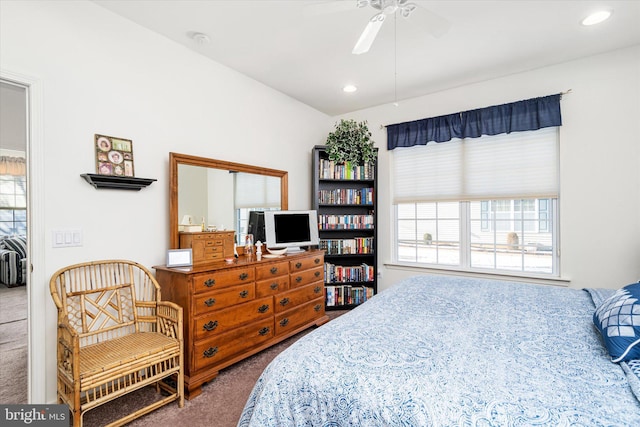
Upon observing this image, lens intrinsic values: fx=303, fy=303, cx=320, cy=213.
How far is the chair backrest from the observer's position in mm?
1997

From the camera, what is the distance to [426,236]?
3945 millimetres

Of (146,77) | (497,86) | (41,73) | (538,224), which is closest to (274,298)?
(146,77)

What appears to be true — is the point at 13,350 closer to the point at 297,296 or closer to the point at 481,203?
the point at 297,296

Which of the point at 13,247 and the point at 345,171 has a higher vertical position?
the point at 345,171

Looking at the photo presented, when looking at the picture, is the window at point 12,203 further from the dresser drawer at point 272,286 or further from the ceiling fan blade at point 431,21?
the ceiling fan blade at point 431,21

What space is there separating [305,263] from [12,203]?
612 centimetres

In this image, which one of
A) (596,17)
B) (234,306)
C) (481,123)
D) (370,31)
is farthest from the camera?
(481,123)

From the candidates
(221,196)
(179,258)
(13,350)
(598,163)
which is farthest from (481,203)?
(13,350)

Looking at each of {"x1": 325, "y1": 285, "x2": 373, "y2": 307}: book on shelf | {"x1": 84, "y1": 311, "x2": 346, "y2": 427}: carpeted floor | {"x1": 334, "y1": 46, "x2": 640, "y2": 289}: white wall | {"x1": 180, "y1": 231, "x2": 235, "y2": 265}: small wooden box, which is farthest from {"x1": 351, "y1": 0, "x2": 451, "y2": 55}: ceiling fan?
{"x1": 325, "y1": 285, "x2": 373, "y2": 307}: book on shelf

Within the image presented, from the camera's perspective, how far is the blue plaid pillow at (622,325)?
3.66ft

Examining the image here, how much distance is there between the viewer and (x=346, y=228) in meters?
4.09

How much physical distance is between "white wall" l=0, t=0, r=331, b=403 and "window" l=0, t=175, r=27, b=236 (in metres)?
4.62

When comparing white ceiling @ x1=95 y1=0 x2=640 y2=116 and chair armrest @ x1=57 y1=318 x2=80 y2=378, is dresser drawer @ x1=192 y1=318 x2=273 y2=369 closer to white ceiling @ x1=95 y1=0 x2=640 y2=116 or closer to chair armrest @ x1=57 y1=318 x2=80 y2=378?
chair armrest @ x1=57 y1=318 x2=80 y2=378

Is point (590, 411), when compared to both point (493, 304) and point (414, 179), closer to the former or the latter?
point (493, 304)
